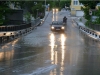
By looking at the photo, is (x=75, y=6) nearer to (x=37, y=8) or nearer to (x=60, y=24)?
(x=37, y=8)

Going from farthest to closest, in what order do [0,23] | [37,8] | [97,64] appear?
[37,8] → [0,23] → [97,64]

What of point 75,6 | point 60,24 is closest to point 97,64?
point 60,24

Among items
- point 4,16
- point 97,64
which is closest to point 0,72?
point 97,64

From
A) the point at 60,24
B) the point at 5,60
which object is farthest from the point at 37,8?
the point at 5,60

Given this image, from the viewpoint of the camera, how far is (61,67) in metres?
15.4

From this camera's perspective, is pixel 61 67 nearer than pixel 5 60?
Yes

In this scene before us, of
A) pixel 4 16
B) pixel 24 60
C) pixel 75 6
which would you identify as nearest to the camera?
pixel 24 60

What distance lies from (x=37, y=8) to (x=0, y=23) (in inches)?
1466

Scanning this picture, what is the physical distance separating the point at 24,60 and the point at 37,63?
1.50 metres

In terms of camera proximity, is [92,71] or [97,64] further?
[97,64]

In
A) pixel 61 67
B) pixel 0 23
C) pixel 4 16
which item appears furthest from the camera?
pixel 4 16

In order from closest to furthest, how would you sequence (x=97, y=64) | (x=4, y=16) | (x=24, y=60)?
(x=97, y=64) < (x=24, y=60) < (x=4, y=16)

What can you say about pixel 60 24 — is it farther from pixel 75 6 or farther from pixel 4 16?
pixel 75 6

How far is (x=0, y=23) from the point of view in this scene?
165ft
